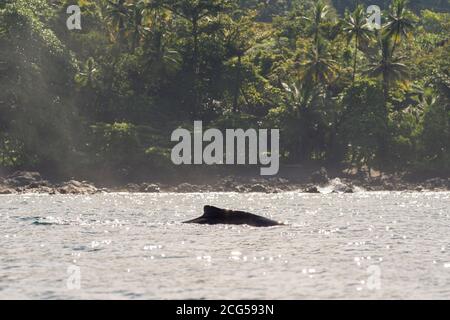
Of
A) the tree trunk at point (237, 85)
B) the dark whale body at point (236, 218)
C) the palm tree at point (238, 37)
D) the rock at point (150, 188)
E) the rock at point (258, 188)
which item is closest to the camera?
the dark whale body at point (236, 218)

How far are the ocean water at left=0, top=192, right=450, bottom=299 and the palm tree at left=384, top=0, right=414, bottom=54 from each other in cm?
5234

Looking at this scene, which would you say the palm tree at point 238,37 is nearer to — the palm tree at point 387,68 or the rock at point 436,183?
the palm tree at point 387,68

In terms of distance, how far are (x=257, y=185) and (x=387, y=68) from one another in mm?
22888

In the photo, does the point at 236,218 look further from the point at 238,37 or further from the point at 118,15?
the point at 118,15

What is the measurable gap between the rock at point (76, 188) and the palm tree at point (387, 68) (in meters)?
36.5

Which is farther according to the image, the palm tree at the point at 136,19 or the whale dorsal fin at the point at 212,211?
the palm tree at the point at 136,19

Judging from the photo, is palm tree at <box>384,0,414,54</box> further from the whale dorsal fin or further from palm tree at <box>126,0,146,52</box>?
the whale dorsal fin

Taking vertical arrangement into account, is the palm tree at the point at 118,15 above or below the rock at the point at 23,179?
above

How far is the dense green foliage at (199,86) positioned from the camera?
10388 centimetres

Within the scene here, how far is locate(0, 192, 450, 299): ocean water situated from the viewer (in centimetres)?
2700

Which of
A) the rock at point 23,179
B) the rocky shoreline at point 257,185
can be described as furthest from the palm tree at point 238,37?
the rock at point 23,179

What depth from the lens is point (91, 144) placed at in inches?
4146

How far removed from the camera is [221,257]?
3516 centimetres

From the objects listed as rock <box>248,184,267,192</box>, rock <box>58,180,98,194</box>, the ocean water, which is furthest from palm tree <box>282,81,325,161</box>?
the ocean water
